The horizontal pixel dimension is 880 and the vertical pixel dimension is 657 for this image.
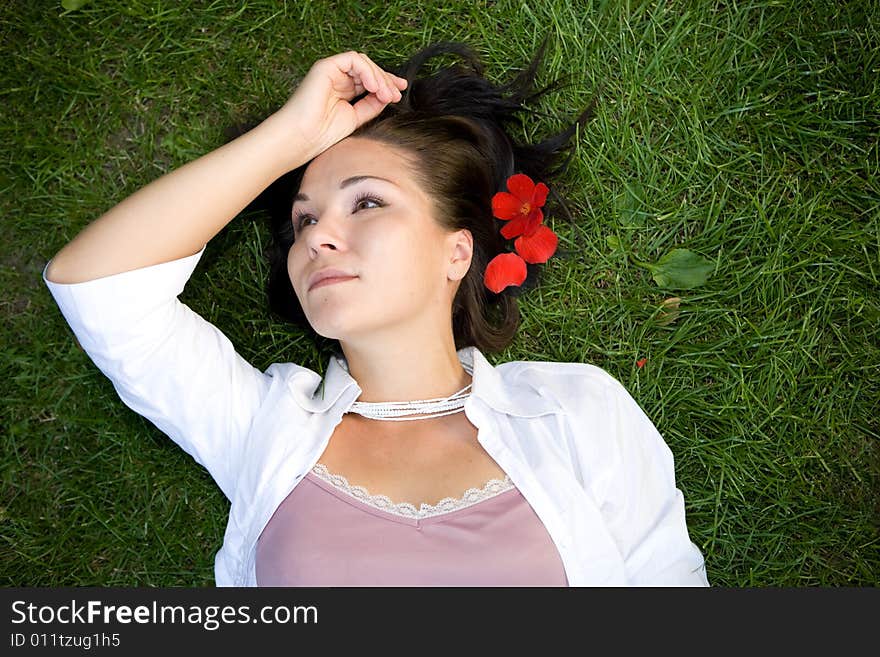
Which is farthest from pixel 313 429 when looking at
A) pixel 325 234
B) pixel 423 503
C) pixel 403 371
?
pixel 325 234

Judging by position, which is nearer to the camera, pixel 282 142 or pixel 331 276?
pixel 331 276

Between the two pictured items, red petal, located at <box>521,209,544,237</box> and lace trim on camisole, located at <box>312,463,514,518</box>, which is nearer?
lace trim on camisole, located at <box>312,463,514,518</box>

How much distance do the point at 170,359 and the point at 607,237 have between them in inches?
69.8

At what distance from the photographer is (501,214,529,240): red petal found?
307cm

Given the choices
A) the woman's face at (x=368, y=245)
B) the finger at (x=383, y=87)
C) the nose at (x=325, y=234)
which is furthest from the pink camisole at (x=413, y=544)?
the finger at (x=383, y=87)

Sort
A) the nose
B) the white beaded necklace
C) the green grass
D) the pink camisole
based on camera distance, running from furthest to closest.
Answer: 1. the green grass
2. the white beaded necklace
3. the nose
4. the pink camisole

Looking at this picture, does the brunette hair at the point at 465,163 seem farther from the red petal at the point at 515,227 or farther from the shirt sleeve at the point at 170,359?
the shirt sleeve at the point at 170,359

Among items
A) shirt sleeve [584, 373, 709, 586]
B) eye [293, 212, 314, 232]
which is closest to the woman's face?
eye [293, 212, 314, 232]

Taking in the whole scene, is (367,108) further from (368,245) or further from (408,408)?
(408,408)

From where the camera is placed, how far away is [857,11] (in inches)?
130

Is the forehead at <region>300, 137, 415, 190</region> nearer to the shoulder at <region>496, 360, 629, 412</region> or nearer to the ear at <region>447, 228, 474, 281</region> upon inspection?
the ear at <region>447, 228, 474, 281</region>

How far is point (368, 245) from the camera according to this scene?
2.56m

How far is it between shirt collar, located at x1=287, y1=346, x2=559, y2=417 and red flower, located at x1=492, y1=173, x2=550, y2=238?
507mm

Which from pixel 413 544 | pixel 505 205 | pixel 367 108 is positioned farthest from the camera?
pixel 505 205
